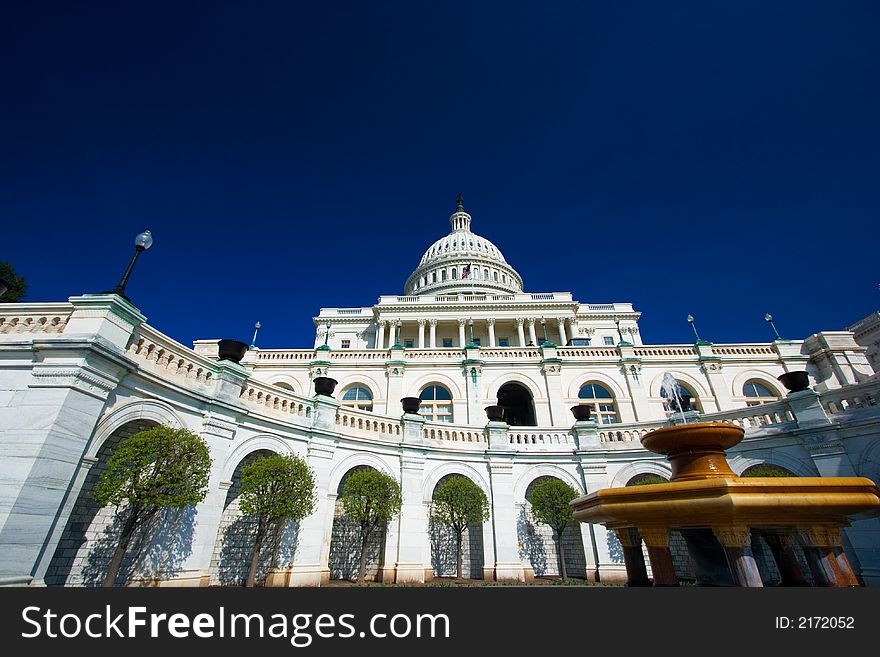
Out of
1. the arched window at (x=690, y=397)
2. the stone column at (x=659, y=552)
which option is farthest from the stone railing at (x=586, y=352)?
the stone column at (x=659, y=552)

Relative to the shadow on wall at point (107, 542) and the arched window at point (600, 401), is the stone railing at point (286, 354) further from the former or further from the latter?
the arched window at point (600, 401)

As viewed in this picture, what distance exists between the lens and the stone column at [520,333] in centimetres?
5316

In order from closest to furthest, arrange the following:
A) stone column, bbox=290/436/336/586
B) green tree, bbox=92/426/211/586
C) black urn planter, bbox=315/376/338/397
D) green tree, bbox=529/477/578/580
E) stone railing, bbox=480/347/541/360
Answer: green tree, bbox=92/426/211/586
stone column, bbox=290/436/336/586
black urn planter, bbox=315/376/338/397
green tree, bbox=529/477/578/580
stone railing, bbox=480/347/541/360

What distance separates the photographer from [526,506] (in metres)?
17.6

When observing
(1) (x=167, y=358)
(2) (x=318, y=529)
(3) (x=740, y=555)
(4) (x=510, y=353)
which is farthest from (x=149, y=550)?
(4) (x=510, y=353)

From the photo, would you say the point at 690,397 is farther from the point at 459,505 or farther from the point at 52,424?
the point at 52,424

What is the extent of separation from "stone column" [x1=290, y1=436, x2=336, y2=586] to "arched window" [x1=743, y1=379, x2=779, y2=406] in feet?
87.9

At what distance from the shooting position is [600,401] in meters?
26.7

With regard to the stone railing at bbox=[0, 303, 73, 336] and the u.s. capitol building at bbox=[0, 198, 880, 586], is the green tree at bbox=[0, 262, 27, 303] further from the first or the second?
the stone railing at bbox=[0, 303, 73, 336]

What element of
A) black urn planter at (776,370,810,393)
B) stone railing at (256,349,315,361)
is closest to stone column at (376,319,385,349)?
stone railing at (256,349,315,361)

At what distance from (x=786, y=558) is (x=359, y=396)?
23377 mm

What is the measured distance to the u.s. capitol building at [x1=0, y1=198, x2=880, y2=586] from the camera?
29.1ft
